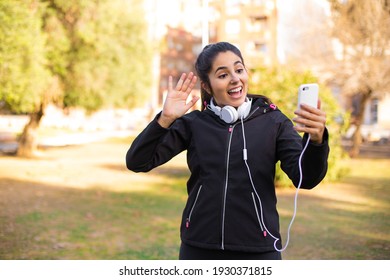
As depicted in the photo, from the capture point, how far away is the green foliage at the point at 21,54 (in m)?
8.05

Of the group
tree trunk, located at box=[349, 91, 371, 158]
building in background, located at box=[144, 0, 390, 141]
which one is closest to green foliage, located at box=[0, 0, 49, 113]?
building in background, located at box=[144, 0, 390, 141]

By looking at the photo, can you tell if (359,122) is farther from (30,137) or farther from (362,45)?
(30,137)

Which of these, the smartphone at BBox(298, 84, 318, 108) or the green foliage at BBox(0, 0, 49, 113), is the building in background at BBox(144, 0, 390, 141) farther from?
the smartphone at BBox(298, 84, 318, 108)

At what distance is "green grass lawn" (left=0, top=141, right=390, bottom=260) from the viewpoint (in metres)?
5.55

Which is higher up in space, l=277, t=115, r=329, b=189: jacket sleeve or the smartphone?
the smartphone

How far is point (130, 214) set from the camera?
24.2ft

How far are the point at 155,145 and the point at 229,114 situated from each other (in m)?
0.28

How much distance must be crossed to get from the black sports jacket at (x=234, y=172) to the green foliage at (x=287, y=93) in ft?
22.3

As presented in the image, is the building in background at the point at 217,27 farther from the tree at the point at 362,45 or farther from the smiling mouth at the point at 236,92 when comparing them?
the smiling mouth at the point at 236,92

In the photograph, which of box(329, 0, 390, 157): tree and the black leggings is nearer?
the black leggings

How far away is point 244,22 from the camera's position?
27.5 m

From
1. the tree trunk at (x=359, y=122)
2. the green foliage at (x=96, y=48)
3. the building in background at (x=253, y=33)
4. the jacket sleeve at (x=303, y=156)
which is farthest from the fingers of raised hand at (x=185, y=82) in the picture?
the tree trunk at (x=359, y=122)

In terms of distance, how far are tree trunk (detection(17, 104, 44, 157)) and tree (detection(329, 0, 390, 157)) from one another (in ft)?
26.2
